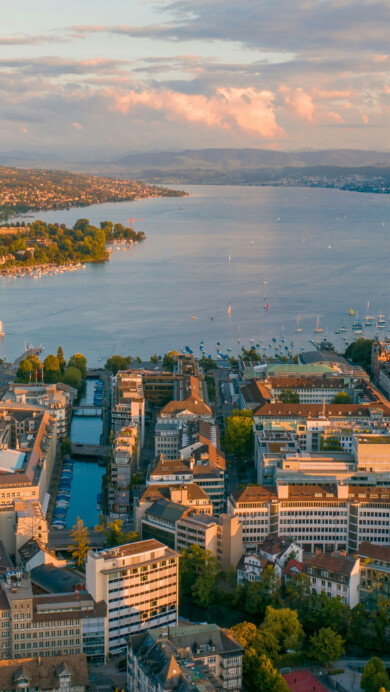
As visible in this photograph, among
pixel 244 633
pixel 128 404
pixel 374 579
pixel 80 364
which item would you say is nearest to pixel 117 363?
pixel 80 364

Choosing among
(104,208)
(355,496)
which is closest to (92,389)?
(355,496)

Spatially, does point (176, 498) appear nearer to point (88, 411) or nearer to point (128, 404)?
point (128, 404)

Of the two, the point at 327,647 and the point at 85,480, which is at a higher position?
the point at 327,647

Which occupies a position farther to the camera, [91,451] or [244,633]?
[91,451]

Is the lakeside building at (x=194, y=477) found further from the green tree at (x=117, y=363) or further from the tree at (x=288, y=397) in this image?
the green tree at (x=117, y=363)

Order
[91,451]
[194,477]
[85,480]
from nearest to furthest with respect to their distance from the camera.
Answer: [194,477] < [85,480] < [91,451]
